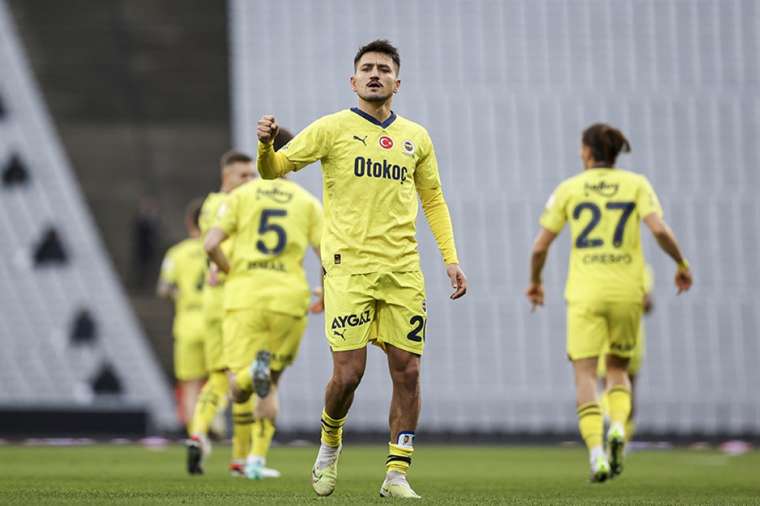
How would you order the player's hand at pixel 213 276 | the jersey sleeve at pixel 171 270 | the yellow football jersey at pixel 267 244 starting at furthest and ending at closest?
the jersey sleeve at pixel 171 270 < the player's hand at pixel 213 276 < the yellow football jersey at pixel 267 244

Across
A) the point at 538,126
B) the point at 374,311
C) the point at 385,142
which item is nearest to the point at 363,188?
the point at 385,142

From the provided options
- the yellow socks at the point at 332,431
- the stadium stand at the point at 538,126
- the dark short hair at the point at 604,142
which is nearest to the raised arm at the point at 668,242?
the dark short hair at the point at 604,142

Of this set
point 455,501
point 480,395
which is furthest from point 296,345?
point 480,395

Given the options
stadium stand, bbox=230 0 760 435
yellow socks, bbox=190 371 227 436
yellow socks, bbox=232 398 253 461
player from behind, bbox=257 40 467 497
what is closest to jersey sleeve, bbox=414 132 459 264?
player from behind, bbox=257 40 467 497

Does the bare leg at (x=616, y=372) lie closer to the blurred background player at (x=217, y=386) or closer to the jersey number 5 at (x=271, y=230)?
the jersey number 5 at (x=271, y=230)

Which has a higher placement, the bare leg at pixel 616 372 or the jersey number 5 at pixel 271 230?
the jersey number 5 at pixel 271 230

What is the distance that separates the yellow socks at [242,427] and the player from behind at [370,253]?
116 inches

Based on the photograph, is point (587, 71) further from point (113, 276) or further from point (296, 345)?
point (296, 345)

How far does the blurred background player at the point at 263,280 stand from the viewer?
32.5 feet

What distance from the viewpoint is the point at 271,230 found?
10070 mm

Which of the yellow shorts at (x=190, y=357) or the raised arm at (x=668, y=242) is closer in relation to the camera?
the raised arm at (x=668, y=242)

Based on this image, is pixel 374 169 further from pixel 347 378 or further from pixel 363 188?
pixel 347 378

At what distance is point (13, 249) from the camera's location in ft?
72.9

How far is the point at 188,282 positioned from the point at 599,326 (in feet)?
20.6
